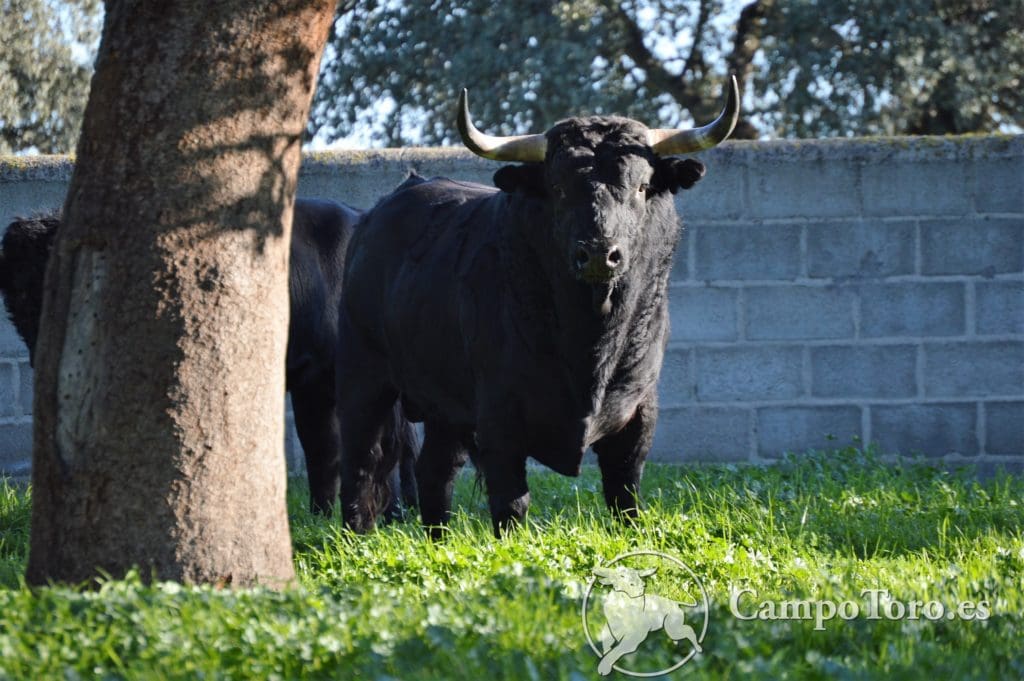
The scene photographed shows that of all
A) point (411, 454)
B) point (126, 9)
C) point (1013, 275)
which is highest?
point (126, 9)

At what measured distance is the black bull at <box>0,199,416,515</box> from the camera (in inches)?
284

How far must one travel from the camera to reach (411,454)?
736 cm

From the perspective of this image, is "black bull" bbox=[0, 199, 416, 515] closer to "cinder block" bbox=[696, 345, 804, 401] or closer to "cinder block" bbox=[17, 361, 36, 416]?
"cinder block" bbox=[17, 361, 36, 416]

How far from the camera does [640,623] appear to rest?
3469 mm

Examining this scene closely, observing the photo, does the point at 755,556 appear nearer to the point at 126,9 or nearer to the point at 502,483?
the point at 502,483

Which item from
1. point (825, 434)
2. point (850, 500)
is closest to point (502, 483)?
point (850, 500)

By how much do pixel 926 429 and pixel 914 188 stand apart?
1.52m

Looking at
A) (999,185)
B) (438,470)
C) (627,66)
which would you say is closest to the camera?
(438,470)

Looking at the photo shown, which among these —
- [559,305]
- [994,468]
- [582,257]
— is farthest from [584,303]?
[994,468]

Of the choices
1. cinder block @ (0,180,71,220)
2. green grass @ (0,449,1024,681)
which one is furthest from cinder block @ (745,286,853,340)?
cinder block @ (0,180,71,220)

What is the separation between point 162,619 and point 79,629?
0.69 feet

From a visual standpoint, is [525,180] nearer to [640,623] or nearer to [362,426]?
[362,426]

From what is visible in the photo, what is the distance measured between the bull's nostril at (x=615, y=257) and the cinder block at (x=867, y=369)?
143 inches

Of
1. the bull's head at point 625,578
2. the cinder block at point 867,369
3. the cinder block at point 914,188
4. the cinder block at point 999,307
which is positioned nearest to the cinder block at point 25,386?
the cinder block at point 867,369
